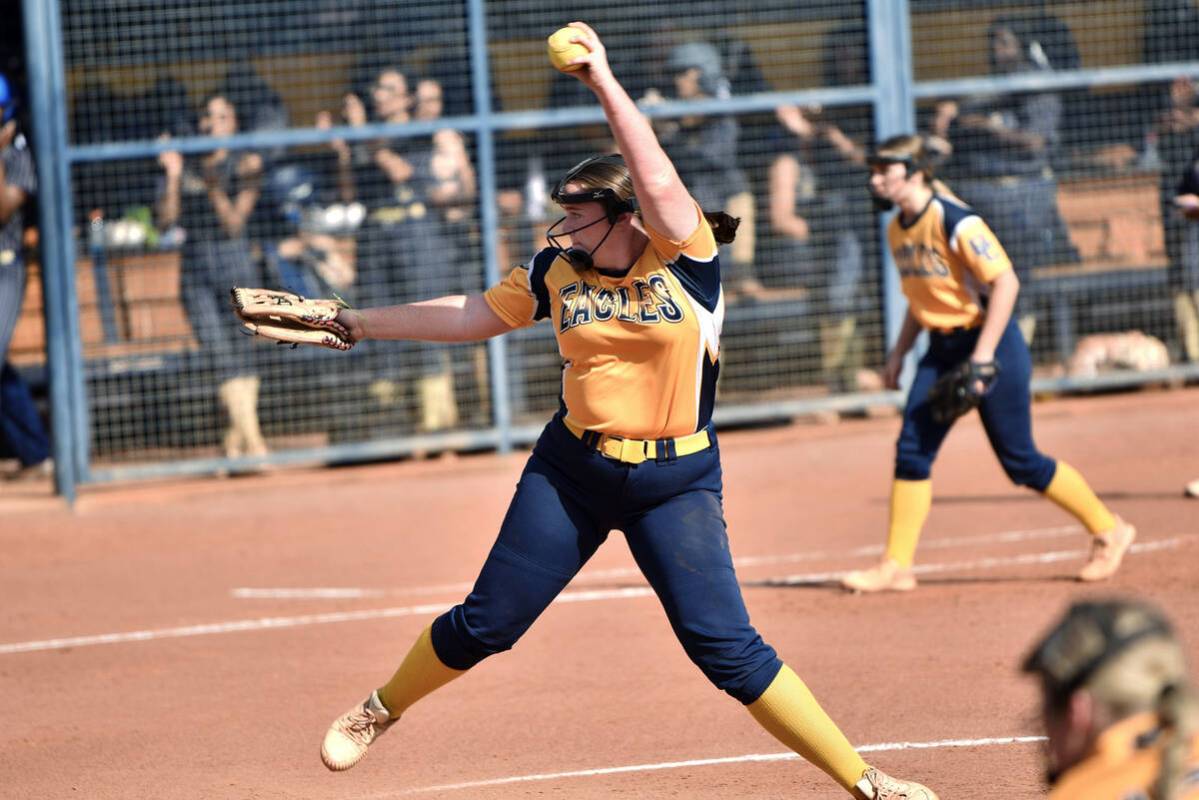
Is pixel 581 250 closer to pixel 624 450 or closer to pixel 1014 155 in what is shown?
pixel 624 450

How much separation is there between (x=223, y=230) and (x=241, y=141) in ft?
1.97

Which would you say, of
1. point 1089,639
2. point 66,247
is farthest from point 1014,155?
point 1089,639

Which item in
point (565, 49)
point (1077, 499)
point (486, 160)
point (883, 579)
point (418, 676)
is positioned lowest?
point (883, 579)

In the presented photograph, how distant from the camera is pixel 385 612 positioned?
8.36 meters

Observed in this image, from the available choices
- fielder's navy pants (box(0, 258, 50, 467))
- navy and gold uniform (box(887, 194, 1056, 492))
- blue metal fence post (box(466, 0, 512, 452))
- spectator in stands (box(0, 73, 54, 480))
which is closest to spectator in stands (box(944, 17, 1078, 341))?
blue metal fence post (box(466, 0, 512, 452))

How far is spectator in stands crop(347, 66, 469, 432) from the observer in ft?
38.1

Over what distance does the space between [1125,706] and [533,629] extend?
18.1 feet

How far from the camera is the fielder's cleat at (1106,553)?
794cm

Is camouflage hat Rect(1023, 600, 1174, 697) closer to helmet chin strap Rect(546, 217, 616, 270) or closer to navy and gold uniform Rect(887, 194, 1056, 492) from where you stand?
helmet chin strap Rect(546, 217, 616, 270)

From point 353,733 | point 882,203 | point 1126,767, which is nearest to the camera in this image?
point 1126,767

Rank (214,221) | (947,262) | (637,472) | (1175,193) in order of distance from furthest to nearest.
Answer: (1175,193) → (214,221) → (947,262) → (637,472)

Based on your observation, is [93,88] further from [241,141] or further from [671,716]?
[671,716]

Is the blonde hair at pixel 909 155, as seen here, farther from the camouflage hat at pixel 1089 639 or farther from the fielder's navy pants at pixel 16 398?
the fielder's navy pants at pixel 16 398

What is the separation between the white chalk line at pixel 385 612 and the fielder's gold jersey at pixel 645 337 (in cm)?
359
